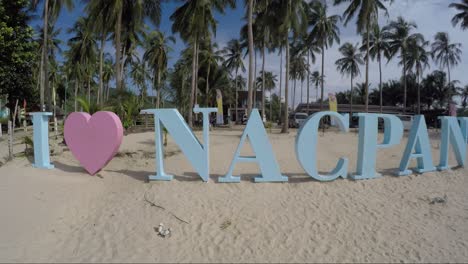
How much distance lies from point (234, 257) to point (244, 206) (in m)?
1.61

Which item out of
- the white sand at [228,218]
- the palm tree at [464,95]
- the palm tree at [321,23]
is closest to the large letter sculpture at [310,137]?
the white sand at [228,218]

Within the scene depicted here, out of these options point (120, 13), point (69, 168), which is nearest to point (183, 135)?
point (69, 168)

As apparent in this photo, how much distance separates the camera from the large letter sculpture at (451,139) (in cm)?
884

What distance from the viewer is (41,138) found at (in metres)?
8.19

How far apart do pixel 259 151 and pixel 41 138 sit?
564 cm

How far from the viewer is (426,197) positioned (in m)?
7.04

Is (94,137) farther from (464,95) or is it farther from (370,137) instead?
(464,95)

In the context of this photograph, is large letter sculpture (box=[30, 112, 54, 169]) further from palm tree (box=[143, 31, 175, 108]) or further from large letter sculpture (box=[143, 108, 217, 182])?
palm tree (box=[143, 31, 175, 108])

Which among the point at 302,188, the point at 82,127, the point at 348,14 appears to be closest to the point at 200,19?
the point at 348,14

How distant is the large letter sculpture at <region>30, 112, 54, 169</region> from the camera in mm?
8125

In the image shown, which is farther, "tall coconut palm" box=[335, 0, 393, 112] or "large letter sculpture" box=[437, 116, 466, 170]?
"tall coconut palm" box=[335, 0, 393, 112]

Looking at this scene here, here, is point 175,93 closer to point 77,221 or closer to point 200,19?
point 200,19

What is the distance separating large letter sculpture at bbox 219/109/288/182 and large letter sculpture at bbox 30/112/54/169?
477cm

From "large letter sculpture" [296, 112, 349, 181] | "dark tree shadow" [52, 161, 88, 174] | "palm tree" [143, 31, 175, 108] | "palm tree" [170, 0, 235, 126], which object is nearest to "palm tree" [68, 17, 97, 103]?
"palm tree" [143, 31, 175, 108]
